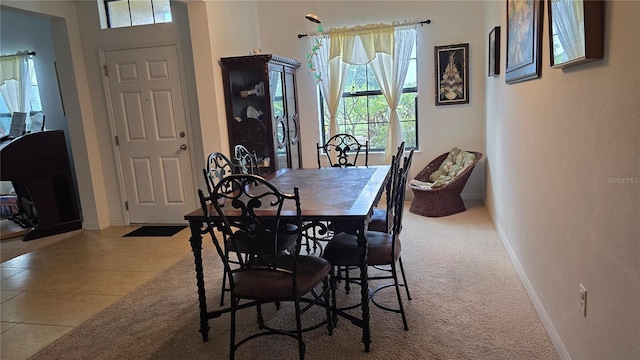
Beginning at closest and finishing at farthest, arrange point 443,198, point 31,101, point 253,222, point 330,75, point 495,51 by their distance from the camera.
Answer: point 253,222
point 495,51
point 443,198
point 330,75
point 31,101

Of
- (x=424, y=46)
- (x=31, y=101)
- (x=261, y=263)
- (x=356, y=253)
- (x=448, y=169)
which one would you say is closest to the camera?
(x=261, y=263)

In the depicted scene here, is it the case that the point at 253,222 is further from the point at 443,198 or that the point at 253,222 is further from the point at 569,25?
the point at 443,198

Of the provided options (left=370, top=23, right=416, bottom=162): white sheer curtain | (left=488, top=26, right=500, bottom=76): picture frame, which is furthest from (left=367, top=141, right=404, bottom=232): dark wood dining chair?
(left=370, top=23, right=416, bottom=162): white sheer curtain

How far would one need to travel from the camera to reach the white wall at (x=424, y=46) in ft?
15.6

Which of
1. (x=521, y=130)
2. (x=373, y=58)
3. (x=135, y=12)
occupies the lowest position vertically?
(x=521, y=130)

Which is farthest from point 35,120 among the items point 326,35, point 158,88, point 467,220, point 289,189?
point 467,220

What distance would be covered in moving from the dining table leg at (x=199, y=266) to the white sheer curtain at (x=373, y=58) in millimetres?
3306

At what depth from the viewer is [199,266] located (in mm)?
2297

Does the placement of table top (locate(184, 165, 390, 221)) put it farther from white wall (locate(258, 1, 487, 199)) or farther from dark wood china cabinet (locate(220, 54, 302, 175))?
white wall (locate(258, 1, 487, 199))

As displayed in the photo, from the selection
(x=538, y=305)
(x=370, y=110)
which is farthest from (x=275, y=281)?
(x=370, y=110)

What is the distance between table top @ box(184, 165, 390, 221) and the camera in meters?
2.09

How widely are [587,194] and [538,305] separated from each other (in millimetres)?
1033

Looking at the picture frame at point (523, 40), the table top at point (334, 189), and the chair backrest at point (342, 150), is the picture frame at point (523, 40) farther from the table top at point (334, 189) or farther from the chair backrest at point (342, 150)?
the chair backrest at point (342, 150)

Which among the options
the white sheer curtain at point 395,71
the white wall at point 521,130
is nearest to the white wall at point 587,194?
the white wall at point 521,130
